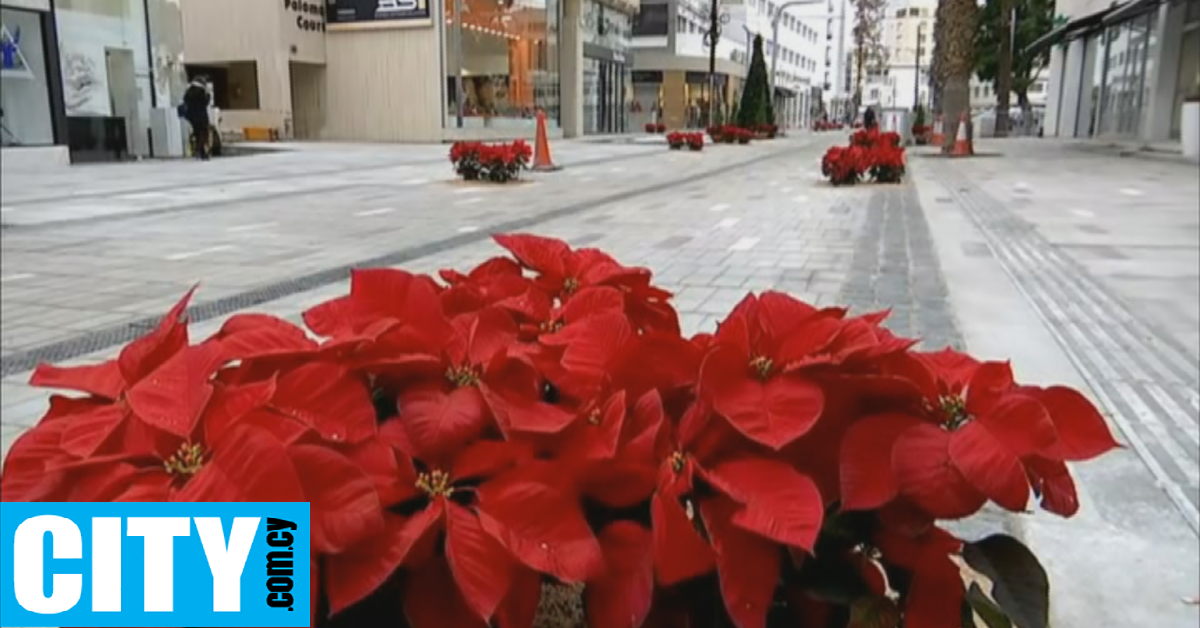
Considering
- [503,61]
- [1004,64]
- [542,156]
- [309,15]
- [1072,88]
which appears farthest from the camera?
[1072,88]

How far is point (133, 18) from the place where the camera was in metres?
11.0

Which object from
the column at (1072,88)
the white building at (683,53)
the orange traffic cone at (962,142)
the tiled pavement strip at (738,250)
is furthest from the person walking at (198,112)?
the white building at (683,53)

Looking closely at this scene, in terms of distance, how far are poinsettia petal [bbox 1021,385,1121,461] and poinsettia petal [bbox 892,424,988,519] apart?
4.5 inches

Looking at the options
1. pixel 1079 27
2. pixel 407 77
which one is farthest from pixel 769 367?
pixel 1079 27

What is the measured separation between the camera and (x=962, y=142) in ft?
65.9

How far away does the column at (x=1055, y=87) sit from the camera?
107 ft

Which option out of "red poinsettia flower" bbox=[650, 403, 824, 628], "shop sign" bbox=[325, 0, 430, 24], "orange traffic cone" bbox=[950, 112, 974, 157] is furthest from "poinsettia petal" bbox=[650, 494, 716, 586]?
"shop sign" bbox=[325, 0, 430, 24]

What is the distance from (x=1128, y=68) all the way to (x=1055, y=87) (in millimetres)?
10883

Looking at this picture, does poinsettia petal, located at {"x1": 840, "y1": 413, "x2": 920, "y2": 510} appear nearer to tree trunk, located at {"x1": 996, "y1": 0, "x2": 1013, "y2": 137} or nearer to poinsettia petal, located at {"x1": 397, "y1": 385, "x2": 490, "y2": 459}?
poinsettia petal, located at {"x1": 397, "y1": 385, "x2": 490, "y2": 459}

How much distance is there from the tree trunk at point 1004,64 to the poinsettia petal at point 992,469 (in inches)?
1048

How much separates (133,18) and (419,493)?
12.0 metres

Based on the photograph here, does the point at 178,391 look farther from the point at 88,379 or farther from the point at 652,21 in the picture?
the point at 652,21

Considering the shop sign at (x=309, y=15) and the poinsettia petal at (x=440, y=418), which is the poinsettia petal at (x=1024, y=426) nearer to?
the poinsettia petal at (x=440, y=418)

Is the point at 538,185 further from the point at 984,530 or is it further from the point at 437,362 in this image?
the point at 437,362
